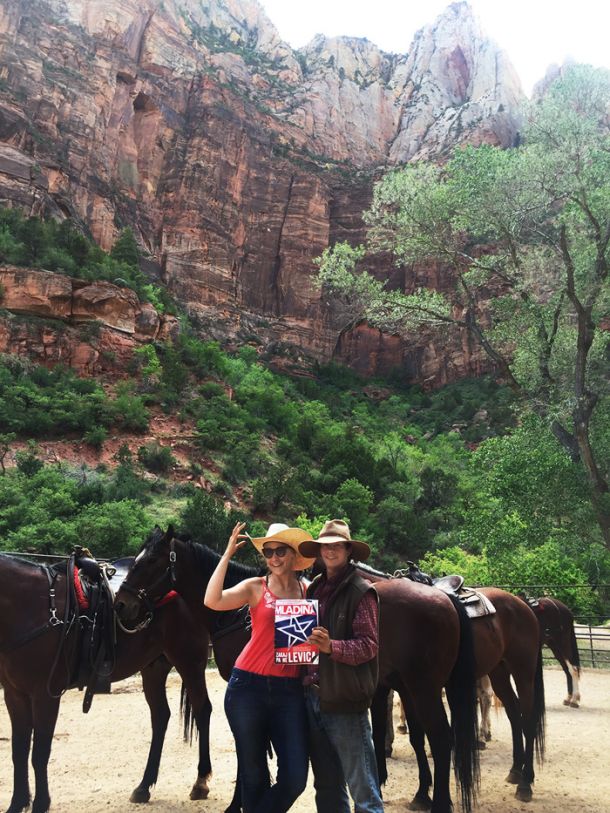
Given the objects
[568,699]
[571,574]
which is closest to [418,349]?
[571,574]

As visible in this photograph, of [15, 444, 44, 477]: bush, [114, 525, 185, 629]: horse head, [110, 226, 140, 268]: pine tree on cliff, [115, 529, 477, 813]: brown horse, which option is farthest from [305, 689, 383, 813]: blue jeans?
[110, 226, 140, 268]: pine tree on cliff

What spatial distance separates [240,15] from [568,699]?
125 metres

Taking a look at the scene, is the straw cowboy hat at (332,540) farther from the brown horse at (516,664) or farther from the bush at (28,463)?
the bush at (28,463)

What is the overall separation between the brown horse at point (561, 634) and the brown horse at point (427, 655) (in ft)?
15.9

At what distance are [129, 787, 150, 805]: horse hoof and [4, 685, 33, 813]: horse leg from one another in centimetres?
82

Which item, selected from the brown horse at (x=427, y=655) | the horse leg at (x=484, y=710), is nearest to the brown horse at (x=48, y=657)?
the brown horse at (x=427, y=655)

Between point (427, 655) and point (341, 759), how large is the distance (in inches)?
56.5

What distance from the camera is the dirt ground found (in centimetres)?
464

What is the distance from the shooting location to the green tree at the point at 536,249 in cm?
1158

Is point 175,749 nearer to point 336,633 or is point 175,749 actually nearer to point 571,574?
point 336,633

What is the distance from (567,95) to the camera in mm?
12273

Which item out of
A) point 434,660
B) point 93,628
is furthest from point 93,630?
point 434,660

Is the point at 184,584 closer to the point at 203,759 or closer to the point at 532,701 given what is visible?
the point at 203,759

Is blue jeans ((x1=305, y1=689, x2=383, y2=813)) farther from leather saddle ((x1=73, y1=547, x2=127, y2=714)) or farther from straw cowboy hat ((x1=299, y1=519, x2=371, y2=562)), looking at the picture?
leather saddle ((x1=73, y1=547, x2=127, y2=714))
